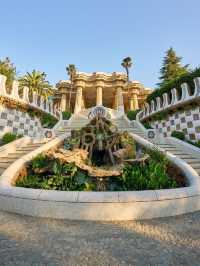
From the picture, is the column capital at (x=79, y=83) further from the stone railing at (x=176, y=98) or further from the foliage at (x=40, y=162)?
the foliage at (x=40, y=162)

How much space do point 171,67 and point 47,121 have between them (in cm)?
2718

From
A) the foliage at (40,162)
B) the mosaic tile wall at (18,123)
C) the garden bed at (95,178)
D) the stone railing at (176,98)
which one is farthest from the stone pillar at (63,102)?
the garden bed at (95,178)

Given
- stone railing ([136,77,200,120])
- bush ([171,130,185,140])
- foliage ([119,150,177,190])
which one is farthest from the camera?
bush ([171,130,185,140])

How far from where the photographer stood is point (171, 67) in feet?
110

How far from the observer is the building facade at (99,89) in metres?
35.7

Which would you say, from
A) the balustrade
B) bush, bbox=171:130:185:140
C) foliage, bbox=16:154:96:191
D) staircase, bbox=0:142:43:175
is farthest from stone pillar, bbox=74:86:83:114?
foliage, bbox=16:154:96:191

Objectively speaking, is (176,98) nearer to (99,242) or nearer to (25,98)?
(25,98)

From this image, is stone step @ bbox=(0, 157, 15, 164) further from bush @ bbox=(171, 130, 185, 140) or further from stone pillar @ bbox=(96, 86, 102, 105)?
stone pillar @ bbox=(96, 86, 102, 105)

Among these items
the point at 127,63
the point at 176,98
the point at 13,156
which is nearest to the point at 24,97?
the point at 13,156

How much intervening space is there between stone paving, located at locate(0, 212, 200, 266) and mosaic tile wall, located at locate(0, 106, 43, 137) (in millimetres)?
8155

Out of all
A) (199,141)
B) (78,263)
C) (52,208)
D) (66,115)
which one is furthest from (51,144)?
(66,115)

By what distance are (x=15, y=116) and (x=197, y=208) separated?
1104cm

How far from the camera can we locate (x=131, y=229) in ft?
11.5

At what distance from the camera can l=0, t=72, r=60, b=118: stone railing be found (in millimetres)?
11281
